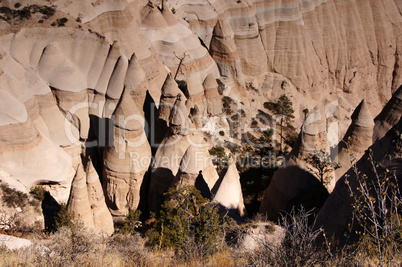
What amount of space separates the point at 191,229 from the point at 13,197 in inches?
242

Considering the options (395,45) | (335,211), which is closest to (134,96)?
(335,211)

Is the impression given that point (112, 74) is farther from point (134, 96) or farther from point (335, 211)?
point (335, 211)

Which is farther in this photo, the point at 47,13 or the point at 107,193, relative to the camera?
the point at 47,13

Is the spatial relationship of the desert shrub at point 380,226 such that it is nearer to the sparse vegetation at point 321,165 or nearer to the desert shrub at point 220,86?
the sparse vegetation at point 321,165

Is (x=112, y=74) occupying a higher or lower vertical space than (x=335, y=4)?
lower

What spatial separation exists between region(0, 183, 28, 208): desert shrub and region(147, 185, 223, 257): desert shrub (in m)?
4.46

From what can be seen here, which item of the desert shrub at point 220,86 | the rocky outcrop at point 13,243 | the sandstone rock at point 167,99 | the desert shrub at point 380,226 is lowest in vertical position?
the rocky outcrop at point 13,243

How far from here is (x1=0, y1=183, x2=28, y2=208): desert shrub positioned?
11166mm

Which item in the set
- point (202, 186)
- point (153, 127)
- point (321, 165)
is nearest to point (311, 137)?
point (321, 165)

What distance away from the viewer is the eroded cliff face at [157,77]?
12875mm

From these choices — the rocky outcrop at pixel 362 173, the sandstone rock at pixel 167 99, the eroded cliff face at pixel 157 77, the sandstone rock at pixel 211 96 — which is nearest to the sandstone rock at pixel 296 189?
the eroded cliff face at pixel 157 77

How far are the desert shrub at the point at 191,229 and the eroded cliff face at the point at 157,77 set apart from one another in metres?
2.31

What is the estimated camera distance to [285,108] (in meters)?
27.8

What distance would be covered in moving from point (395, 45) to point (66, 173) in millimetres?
32243
